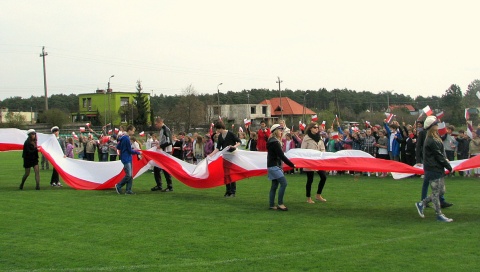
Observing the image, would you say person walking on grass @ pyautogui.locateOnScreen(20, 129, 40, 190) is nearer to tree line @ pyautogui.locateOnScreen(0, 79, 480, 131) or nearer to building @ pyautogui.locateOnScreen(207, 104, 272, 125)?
tree line @ pyautogui.locateOnScreen(0, 79, 480, 131)

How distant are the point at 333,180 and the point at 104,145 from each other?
11393 mm

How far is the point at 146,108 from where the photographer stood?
8812 centimetres

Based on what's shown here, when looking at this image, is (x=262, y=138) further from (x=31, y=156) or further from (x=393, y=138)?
(x=31, y=156)

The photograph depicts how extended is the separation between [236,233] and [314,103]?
114329 millimetres

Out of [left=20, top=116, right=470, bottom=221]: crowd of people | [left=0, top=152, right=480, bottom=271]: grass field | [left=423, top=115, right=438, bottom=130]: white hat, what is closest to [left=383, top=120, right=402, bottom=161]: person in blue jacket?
[left=20, top=116, right=470, bottom=221]: crowd of people

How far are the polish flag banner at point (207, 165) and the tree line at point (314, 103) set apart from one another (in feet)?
46.1

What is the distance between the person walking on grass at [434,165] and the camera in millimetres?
10758

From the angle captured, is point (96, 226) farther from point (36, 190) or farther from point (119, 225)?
point (36, 190)

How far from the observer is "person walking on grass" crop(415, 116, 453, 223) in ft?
35.3

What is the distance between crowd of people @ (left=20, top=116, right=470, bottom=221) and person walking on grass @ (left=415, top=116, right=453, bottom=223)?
0.02 m

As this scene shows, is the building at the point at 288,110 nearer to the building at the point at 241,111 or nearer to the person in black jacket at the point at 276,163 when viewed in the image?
the building at the point at 241,111

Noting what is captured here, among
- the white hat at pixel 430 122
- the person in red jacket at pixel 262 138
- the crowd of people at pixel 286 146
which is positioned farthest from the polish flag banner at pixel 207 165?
the person in red jacket at pixel 262 138

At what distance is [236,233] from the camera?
9.98m

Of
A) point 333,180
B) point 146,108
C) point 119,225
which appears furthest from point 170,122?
point 119,225
